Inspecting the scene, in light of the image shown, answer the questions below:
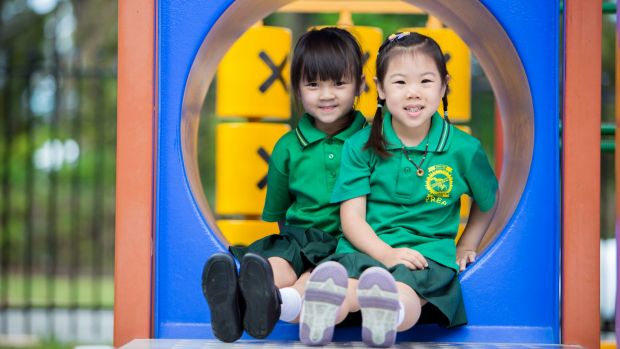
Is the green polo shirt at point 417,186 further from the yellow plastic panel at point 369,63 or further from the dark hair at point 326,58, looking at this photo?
the yellow plastic panel at point 369,63

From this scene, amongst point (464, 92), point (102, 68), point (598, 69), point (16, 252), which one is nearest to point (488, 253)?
point (598, 69)

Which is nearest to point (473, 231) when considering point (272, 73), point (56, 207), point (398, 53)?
point (398, 53)

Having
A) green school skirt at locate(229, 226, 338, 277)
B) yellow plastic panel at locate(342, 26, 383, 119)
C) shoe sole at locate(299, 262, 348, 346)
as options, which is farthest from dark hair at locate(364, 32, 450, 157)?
yellow plastic panel at locate(342, 26, 383, 119)

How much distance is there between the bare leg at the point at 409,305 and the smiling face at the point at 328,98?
76 centimetres

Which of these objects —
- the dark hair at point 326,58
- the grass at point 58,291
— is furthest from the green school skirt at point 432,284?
the grass at point 58,291

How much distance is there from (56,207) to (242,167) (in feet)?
17.0

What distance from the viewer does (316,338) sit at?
2.37m

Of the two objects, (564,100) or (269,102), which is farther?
(269,102)

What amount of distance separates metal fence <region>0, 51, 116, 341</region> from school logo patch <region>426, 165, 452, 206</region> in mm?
5321

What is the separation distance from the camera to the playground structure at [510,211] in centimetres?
278

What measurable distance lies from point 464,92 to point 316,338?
2.05m

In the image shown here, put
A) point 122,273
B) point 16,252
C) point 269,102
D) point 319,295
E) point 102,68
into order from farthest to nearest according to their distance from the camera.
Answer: point 16,252 → point 102,68 → point 269,102 → point 122,273 → point 319,295

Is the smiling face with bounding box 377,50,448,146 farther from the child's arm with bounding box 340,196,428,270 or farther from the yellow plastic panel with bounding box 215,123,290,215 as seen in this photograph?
the yellow plastic panel with bounding box 215,123,290,215

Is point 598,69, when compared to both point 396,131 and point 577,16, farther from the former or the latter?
point 396,131
